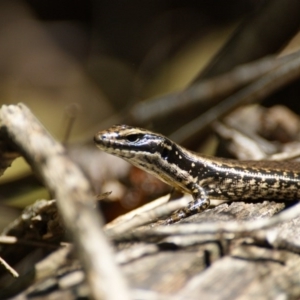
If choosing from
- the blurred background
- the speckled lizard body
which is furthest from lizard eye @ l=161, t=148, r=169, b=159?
the blurred background

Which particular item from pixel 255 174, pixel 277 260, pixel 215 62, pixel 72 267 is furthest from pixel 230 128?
pixel 72 267

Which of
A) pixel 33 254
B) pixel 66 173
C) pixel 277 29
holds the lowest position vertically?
pixel 66 173

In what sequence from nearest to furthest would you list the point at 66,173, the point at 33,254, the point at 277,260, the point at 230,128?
the point at 66,173 → the point at 277,260 → the point at 33,254 → the point at 230,128

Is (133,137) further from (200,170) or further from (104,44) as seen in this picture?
(104,44)

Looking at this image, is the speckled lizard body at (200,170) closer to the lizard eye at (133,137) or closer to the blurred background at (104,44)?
the lizard eye at (133,137)

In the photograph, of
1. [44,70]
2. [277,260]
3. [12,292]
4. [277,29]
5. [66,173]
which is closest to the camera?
[66,173]

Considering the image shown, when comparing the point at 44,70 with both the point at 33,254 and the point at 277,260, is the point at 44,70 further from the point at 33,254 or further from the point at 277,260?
the point at 277,260

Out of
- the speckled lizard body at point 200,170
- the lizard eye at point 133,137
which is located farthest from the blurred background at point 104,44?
the lizard eye at point 133,137

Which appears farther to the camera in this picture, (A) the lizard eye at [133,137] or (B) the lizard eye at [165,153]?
(B) the lizard eye at [165,153]

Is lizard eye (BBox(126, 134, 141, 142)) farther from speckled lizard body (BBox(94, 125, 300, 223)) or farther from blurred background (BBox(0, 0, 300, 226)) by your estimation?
blurred background (BBox(0, 0, 300, 226))
